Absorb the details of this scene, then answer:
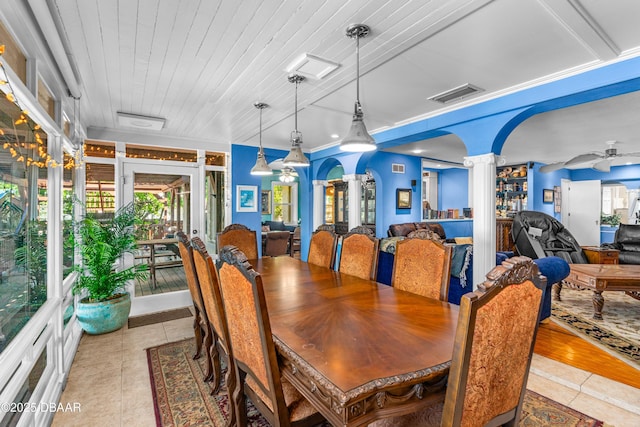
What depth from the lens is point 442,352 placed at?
1.21 m

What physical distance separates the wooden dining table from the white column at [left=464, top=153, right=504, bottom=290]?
5.48 ft

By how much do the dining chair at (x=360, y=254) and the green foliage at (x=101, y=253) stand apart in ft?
7.53

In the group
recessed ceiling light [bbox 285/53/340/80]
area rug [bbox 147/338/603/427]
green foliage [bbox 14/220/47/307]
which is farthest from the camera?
recessed ceiling light [bbox 285/53/340/80]

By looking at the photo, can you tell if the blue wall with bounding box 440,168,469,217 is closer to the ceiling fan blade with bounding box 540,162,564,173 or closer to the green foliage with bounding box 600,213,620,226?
the ceiling fan blade with bounding box 540,162,564,173

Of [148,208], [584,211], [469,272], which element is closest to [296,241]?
[148,208]

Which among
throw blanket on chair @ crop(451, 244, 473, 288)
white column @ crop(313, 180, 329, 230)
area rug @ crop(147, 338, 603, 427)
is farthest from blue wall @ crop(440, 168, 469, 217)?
area rug @ crop(147, 338, 603, 427)

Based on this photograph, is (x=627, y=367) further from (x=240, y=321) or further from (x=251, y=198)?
(x=251, y=198)

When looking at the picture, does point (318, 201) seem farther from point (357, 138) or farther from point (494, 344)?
point (494, 344)

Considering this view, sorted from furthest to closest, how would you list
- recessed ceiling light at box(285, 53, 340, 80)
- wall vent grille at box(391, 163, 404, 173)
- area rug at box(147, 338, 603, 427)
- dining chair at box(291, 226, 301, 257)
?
1. dining chair at box(291, 226, 301, 257)
2. wall vent grille at box(391, 163, 404, 173)
3. recessed ceiling light at box(285, 53, 340, 80)
4. area rug at box(147, 338, 603, 427)

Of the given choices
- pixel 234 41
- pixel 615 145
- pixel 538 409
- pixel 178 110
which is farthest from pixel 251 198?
pixel 615 145

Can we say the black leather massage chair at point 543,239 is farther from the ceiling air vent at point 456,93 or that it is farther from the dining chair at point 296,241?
the dining chair at point 296,241

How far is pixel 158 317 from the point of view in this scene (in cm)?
386

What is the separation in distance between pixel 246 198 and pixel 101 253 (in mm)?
2540

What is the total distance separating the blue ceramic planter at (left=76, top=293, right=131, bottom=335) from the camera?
3197 mm
